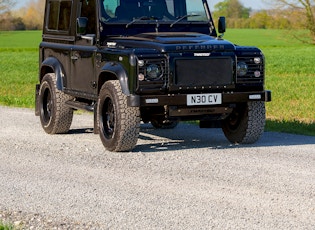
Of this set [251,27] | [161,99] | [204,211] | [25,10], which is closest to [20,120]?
[161,99]

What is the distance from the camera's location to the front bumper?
9.83 m

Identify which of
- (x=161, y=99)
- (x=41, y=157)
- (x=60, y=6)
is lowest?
(x=41, y=157)

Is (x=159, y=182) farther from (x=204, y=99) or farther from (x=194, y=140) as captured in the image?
(x=194, y=140)

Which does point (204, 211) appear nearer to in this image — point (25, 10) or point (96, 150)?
point (96, 150)

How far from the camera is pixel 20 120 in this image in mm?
13969

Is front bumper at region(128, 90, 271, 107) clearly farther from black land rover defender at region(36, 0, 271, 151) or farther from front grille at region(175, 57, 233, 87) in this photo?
front grille at region(175, 57, 233, 87)

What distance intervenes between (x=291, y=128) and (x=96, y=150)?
3580mm

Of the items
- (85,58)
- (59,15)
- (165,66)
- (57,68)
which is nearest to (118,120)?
(165,66)

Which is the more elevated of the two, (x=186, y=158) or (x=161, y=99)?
(x=161, y=99)

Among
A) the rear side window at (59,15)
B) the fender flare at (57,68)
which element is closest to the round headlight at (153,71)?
the fender flare at (57,68)

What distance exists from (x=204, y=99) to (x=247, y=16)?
120 m

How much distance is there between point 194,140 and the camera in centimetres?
1152

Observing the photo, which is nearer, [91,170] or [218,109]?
[91,170]

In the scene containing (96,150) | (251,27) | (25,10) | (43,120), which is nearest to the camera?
(96,150)
